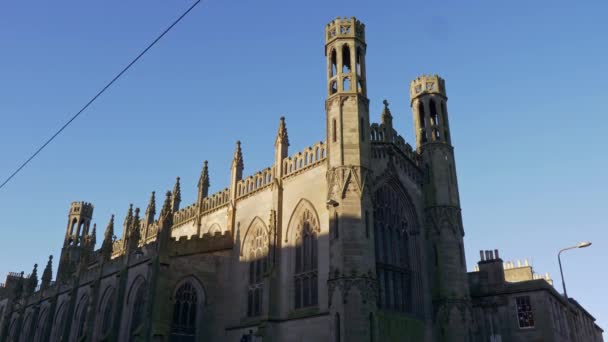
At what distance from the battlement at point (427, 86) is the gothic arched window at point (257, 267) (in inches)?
625

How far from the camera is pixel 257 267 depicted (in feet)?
107

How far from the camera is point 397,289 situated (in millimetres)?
29656

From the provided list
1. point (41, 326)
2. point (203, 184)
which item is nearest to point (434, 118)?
point (203, 184)

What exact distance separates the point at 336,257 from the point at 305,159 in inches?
303

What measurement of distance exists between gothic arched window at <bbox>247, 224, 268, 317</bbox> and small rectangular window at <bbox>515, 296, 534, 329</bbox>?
57.3ft

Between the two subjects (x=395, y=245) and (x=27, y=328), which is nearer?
(x=395, y=245)

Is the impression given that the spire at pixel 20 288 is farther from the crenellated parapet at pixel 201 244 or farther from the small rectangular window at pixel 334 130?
the small rectangular window at pixel 334 130

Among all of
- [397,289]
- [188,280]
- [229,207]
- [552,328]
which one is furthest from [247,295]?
[552,328]

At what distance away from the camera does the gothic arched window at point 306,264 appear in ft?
91.9

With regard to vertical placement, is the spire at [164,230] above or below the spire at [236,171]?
below

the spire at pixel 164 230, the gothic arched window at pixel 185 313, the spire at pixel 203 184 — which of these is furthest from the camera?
the spire at pixel 203 184

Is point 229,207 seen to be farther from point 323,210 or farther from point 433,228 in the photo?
point 433,228

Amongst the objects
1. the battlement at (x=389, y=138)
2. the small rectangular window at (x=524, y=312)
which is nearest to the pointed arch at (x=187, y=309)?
the battlement at (x=389, y=138)

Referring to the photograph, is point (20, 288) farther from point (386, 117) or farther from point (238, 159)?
point (386, 117)
